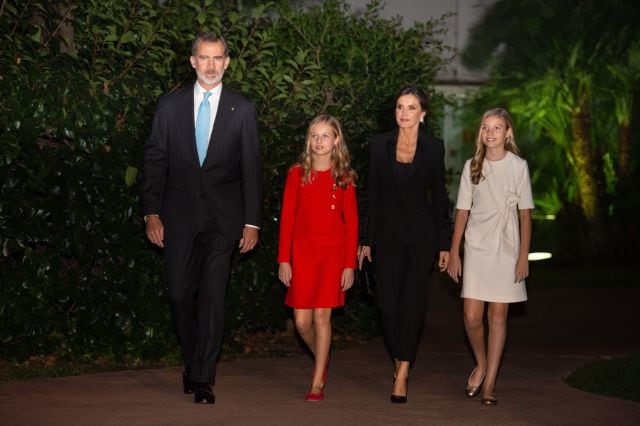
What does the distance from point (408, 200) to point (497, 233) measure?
1.88ft

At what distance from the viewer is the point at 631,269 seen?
1917 cm

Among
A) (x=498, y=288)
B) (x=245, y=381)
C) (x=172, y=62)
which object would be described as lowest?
(x=245, y=381)

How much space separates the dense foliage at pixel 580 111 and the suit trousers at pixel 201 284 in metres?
12.4

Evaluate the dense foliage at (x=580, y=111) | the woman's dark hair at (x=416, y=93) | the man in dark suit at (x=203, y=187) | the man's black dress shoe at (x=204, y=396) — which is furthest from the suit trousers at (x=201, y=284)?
the dense foliage at (x=580, y=111)

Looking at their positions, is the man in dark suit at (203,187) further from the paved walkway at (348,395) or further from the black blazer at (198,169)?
the paved walkway at (348,395)

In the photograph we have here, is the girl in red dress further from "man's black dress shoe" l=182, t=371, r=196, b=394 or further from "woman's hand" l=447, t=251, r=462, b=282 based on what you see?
"man's black dress shoe" l=182, t=371, r=196, b=394

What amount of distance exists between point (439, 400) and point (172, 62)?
353 cm

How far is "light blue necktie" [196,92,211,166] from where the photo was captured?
8281 mm

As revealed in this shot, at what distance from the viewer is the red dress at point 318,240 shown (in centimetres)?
848

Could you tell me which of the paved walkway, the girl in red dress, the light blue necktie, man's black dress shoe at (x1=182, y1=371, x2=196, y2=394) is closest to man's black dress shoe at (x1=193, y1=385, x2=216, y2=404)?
the paved walkway

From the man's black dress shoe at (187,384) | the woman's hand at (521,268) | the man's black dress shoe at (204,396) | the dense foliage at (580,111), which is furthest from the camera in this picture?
the dense foliage at (580,111)

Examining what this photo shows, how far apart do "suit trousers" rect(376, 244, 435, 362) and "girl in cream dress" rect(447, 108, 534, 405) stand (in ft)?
0.74

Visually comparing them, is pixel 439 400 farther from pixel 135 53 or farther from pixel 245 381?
Answer: pixel 135 53

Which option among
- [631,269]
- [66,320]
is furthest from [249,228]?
[631,269]
